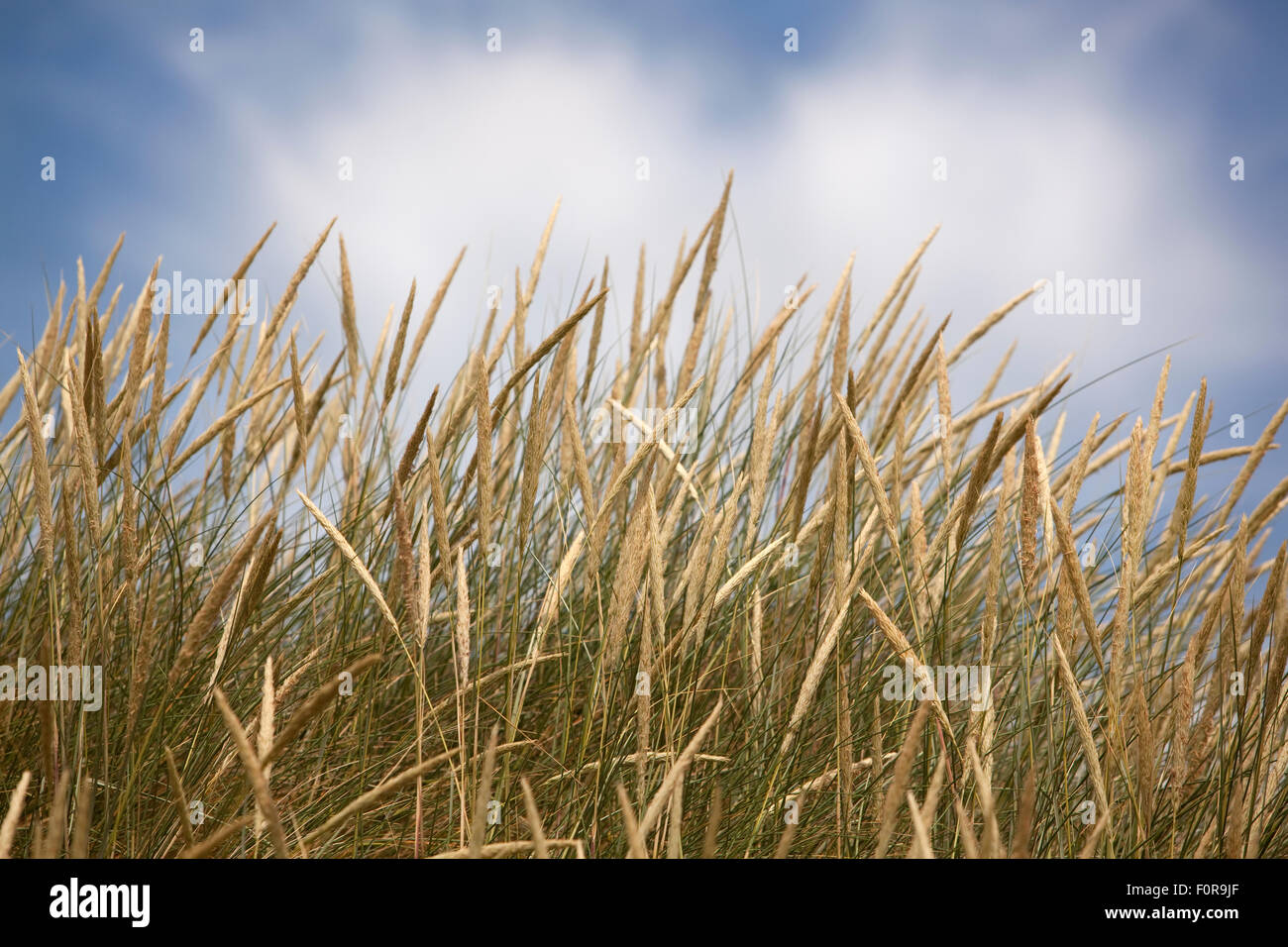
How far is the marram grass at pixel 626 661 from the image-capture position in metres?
0.86

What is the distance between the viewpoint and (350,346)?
173 cm

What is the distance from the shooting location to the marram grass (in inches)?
34.0

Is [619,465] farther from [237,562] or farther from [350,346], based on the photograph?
[350,346]

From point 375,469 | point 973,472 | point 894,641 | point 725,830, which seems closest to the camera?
point 894,641

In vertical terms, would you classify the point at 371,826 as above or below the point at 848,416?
below

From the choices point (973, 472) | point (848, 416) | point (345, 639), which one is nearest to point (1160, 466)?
point (973, 472)

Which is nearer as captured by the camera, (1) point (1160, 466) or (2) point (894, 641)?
(2) point (894, 641)

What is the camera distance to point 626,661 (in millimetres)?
1104

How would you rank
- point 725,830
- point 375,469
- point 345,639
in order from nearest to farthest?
point 725,830
point 345,639
point 375,469

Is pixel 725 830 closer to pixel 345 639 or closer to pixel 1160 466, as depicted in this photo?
pixel 345 639
